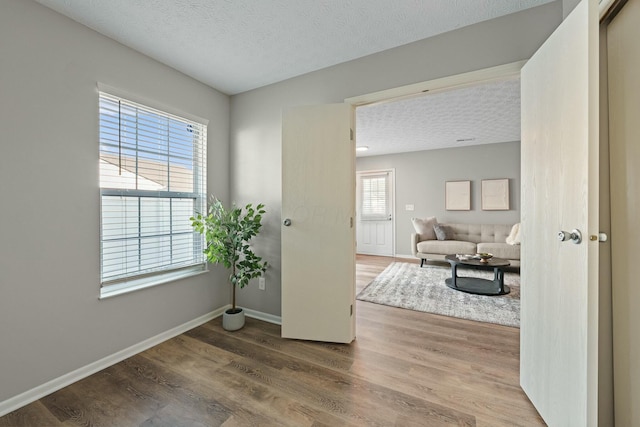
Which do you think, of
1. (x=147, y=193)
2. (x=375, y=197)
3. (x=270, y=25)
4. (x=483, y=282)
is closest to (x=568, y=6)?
(x=270, y=25)

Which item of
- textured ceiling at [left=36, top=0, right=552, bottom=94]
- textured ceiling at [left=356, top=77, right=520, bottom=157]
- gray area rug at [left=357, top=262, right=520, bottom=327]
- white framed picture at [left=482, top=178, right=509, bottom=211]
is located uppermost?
textured ceiling at [left=356, top=77, right=520, bottom=157]

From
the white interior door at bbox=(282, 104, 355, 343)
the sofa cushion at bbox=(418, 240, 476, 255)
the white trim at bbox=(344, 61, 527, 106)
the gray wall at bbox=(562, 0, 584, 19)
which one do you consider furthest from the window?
the sofa cushion at bbox=(418, 240, 476, 255)

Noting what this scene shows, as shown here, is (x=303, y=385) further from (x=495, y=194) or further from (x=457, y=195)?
(x=495, y=194)

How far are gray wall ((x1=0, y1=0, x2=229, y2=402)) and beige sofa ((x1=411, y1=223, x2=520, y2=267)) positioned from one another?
4560 mm

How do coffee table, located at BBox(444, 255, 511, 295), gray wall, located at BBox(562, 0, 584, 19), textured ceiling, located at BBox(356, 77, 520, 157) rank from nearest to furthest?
gray wall, located at BBox(562, 0, 584, 19)
textured ceiling, located at BBox(356, 77, 520, 157)
coffee table, located at BBox(444, 255, 511, 295)

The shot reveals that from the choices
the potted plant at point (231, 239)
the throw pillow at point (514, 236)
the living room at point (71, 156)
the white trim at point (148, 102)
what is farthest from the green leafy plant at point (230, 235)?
the throw pillow at point (514, 236)

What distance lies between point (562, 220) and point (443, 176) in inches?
193

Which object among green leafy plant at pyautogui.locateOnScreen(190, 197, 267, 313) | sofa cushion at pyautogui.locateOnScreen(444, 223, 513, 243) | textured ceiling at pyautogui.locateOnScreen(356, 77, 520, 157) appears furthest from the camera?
sofa cushion at pyautogui.locateOnScreen(444, 223, 513, 243)

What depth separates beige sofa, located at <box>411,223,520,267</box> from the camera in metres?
4.34

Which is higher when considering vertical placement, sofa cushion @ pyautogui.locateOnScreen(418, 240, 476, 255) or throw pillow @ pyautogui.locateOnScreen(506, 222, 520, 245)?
throw pillow @ pyautogui.locateOnScreen(506, 222, 520, 245)

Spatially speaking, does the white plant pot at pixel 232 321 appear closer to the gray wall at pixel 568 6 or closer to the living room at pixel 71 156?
the living room at pixel 71 156

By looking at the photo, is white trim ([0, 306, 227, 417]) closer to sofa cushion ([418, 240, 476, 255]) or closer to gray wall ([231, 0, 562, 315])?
gray wall ([231, 0, 562, 315])

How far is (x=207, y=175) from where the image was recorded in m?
2.55

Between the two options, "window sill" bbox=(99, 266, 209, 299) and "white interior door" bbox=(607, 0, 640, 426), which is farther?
"window sill" bbox=(99, 266, 209, 299)
